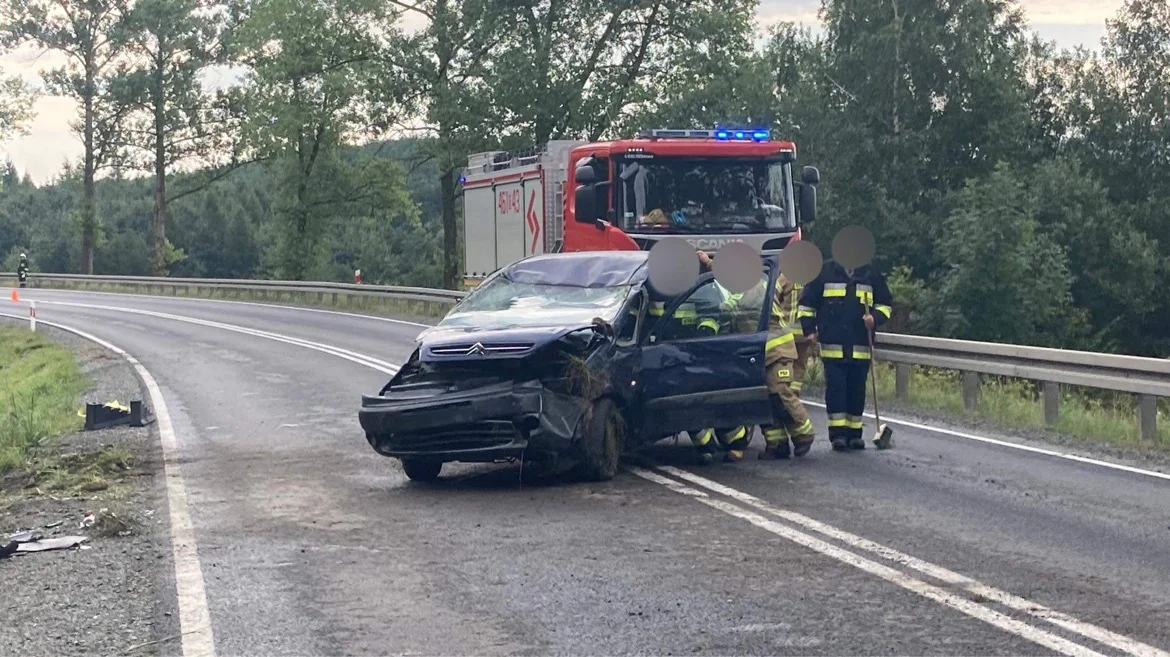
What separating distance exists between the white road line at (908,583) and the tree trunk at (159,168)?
171 ft

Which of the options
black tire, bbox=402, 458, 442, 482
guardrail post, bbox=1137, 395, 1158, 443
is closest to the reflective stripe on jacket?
guardrail post, bbox=1137, 395, 1158, 443

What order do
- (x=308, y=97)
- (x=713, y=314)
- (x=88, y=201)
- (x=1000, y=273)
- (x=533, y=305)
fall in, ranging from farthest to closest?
1. (x=88, y=201)
2. (x=308, y=97)
3. (x=1000, y=273)
4. (x=713, y=314)
5. (x=533, y=305)

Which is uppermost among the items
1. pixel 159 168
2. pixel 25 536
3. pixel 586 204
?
pixel 159 168

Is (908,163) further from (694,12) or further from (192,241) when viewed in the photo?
(192,241)

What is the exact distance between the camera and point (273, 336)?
25672 mm

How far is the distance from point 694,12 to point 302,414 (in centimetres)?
2709

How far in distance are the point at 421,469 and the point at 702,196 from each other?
7.65 m

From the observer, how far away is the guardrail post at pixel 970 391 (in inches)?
566

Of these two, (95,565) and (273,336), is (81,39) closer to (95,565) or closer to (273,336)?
(273,336)

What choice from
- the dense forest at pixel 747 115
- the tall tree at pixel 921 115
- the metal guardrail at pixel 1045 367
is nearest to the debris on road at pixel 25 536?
the metal guardrail at pixel 1045 367

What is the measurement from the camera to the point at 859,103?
50.3 m

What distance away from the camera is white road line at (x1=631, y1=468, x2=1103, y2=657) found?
5.48m

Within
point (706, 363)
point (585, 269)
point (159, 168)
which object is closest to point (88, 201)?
point (159, 168)

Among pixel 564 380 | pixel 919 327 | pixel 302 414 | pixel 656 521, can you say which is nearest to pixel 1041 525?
pixel 656 521
